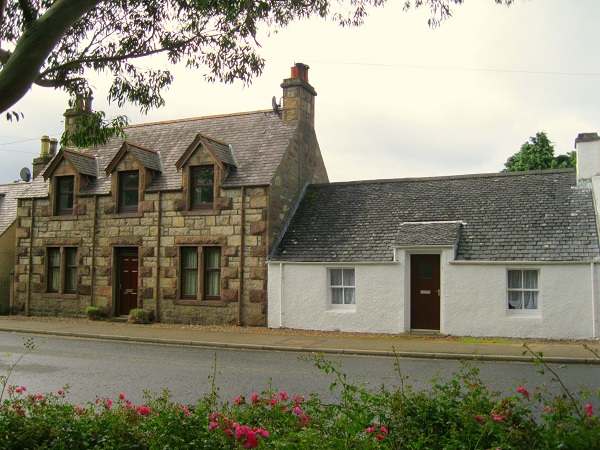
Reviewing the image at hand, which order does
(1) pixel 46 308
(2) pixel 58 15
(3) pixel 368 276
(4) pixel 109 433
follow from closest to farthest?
(4) pixel 109 433
(2) pixel 58 15
(3) pixel 368 276
(1) pixel 46 308

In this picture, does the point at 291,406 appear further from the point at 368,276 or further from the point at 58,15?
the point at 368,276

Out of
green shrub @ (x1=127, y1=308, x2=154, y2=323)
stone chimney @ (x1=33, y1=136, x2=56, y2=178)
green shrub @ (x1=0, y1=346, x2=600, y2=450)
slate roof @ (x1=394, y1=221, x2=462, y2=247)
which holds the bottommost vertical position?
green shrub @ (x1=127, y1=308, x2=154, y2=323)

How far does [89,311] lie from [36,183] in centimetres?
698

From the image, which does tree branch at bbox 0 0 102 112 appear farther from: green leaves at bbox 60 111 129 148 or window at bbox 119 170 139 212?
window at bbox 119 170 139 212

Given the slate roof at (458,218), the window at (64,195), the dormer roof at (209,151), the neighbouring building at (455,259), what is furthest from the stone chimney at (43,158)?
the neighbouring building at (455,259)

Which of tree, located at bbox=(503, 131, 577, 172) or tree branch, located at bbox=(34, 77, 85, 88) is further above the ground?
tree, located at bbox=(503, 131, 577, 172)

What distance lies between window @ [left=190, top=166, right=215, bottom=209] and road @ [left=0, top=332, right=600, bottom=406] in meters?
6.58

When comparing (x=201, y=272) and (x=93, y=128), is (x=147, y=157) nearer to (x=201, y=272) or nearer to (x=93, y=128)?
(x=201, y=272)

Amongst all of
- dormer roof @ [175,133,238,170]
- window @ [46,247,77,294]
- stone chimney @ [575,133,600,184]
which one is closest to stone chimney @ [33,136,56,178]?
window @ [46,247,77,294]

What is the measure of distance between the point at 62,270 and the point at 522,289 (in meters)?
16.7

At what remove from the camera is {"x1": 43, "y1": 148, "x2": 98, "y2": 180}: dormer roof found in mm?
22650

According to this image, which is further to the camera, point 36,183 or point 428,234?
point 36,183

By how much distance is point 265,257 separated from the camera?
1888cm

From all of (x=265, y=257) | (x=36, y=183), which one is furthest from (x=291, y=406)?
(x=36, y=183)
